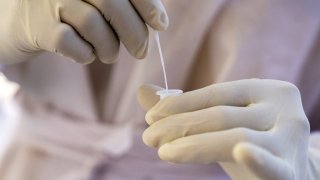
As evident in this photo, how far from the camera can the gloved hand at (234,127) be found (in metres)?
0.52

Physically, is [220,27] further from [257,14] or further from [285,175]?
[285,175]

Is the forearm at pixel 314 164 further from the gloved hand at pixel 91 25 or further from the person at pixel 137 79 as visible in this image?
the gloved hand at pixel 91 25

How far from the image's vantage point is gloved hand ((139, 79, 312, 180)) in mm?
523

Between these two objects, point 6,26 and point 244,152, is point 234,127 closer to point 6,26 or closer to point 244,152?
point 244,152

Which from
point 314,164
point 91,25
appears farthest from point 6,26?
point 314,164

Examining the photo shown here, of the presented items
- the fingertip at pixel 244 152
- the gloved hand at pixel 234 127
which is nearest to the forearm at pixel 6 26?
the gloved hand at pixel 234 127

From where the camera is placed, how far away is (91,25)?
1.93ft

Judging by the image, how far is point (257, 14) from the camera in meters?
0.78

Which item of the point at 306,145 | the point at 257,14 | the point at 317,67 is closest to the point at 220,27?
the point at 257,14

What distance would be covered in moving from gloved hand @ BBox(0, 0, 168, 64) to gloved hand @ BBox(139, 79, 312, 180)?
0.22ft

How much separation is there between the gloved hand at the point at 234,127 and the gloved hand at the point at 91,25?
0.07 m

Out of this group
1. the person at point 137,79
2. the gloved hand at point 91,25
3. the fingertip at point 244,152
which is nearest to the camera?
the fingertip at point 244,152

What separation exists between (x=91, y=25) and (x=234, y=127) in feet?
0.65

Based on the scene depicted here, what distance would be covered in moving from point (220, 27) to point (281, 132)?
279 mm
